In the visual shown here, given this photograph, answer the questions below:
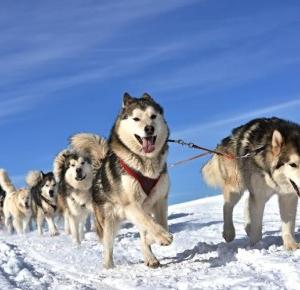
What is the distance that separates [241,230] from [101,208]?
311cm

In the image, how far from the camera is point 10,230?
17.8 metres

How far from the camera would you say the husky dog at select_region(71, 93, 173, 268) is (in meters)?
5.78

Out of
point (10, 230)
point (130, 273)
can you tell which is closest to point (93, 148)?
point (130, 273)

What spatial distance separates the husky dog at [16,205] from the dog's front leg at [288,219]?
10696mm

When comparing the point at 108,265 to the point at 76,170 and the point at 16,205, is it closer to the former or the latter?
the point at 76,170

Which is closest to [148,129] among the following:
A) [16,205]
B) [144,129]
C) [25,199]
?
[144,129]

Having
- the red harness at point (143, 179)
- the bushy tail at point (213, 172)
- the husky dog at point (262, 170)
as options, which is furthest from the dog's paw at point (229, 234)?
the red harness at point (143, 179)

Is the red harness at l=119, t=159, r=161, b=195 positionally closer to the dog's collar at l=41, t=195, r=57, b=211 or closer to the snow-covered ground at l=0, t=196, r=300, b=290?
the snow-covered ground at l=0, t=196, r=300, b=290

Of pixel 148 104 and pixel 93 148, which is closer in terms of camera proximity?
pixel 148 104

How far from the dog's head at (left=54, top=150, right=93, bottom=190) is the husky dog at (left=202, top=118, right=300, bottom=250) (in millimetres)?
4057

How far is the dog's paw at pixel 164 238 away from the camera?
5.30 metres

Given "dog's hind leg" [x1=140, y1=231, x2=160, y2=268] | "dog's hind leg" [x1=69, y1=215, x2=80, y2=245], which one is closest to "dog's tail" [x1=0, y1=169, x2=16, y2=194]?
"dog's hind leg" [x1=69, y1=215, x2=80, y2=245]

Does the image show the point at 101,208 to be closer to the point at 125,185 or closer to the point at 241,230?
the point at 125,185

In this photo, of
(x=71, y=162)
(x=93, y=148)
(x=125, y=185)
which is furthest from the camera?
(x=71, y=162)
